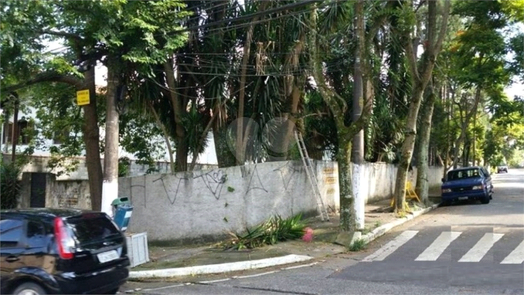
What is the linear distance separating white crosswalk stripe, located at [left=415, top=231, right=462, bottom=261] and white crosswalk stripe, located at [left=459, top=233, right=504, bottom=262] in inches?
21.8

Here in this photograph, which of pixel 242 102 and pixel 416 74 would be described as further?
pixel 416 74

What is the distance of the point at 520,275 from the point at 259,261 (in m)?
4.49

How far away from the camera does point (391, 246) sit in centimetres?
1155

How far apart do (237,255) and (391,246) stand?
3.49m

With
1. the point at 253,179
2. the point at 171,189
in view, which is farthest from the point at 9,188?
the point at 253,179

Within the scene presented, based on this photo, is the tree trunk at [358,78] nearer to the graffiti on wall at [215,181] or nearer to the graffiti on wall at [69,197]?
the graffiti on wall at [215,181]

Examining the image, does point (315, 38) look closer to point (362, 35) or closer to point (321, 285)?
point (362, 35)

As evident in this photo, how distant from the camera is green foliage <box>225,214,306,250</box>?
1155 cm

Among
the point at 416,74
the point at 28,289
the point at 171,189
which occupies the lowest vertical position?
the point at 28,289

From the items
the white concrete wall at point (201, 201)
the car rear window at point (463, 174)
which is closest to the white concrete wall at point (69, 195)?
the white concrete wall at point (201, 201)

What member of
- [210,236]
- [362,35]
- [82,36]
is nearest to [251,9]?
[362,35]

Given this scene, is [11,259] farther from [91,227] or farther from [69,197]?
[69,197]

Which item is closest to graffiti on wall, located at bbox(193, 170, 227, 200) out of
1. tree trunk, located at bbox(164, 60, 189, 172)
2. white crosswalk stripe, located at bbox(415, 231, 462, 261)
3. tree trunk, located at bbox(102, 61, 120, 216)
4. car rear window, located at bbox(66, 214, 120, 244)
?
tree trunk, located at bbox(164, 60, 189, 172)

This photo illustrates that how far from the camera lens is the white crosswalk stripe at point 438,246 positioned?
10137 mm
